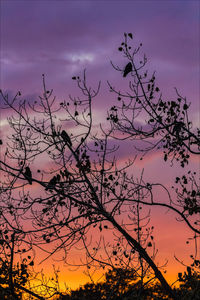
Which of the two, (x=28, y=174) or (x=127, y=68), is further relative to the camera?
(x=127, y=68)

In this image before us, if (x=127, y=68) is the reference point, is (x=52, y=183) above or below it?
below

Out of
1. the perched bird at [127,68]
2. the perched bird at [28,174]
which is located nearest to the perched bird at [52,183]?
the perched bird at [28,174]

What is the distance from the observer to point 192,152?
43.8 ft

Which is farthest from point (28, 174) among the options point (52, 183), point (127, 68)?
point (127, 68)

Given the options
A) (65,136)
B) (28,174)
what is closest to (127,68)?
(65,136)

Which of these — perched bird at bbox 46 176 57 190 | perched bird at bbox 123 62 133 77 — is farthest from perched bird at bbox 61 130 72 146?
perched bird at bbox 123 62 133 77

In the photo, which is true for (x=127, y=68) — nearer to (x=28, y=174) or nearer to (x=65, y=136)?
(x=65, y=136)

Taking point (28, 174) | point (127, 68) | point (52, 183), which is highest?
point (127, 68)

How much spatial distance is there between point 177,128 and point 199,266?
15.5ft

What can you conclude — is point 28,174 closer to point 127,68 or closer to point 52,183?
point 52,183

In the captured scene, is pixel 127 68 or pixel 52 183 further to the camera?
pixel 127 68

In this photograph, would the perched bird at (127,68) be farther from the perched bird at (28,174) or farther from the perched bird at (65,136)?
the perched bird at (28,174)

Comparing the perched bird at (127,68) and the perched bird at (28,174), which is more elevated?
the perched bird at (127,68)

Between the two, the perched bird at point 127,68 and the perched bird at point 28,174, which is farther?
the perched bird at point 127,68
